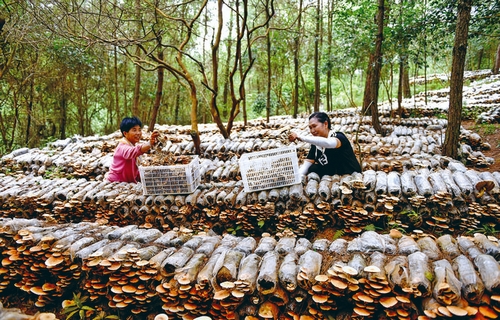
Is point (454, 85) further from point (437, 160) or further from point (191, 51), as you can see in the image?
point (191, 51)

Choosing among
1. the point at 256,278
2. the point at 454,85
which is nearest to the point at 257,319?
the point at 256,278

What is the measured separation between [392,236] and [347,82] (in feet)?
62.7

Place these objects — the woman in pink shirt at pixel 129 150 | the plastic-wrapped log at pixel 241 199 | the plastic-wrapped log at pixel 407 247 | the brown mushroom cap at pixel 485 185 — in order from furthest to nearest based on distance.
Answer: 1. the woman in pink shirt at pixel 129 150
2. the plastic-wrapped log at pixel 241 199
3. the brown mushroom cap at pixel 485 185
4. the plastic-wrapped log at pixel 407 247

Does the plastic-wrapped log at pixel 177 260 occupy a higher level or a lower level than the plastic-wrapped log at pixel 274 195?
lower

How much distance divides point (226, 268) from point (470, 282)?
1.34m

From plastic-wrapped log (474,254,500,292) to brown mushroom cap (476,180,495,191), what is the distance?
1.41 metres

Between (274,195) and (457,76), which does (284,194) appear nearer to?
(274,195)

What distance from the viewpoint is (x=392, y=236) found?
2158 mm

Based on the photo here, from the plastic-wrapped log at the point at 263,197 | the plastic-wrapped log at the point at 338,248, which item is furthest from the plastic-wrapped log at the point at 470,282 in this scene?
the plastic-wrapped log at the point at 263,197

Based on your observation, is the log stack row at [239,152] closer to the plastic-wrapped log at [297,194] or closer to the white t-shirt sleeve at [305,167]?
the white t-shirt sleeve at [305,167]

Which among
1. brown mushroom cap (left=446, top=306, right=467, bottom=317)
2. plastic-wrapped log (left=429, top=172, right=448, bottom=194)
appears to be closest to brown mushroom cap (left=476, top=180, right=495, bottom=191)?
plastic-wrapped log (left=429, top=172, right=448, bottom=194)

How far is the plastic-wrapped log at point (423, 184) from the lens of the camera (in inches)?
110

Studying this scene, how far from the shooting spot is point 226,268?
1783mm

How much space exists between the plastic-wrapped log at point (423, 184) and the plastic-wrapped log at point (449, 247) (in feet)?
2.74
